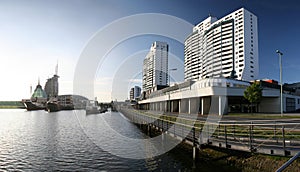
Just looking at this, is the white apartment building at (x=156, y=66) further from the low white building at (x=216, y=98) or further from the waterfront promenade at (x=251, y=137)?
the waterfront promenade at (x=251, y=137)

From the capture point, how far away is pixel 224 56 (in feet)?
487

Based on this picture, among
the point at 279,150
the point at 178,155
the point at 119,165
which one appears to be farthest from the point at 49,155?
the point at 279,150

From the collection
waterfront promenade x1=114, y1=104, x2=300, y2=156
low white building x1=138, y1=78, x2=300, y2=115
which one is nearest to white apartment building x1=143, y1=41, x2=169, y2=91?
low white building x1=138, y1=78, x2=300, y2=115

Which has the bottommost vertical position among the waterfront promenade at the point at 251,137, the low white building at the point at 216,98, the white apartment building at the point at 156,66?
the waterfront promenade at the point at 251,137

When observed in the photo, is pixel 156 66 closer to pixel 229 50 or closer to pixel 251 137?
pixel 229 50

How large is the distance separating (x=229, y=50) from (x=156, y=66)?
48847 mm

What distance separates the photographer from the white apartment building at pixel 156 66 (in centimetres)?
14890

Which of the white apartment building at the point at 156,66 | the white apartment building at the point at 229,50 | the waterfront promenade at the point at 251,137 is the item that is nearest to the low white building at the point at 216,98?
the waterfront promenade at the point at 251,137

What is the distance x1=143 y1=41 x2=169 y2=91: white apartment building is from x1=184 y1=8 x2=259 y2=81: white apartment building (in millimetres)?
20048

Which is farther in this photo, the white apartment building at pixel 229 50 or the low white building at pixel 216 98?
the white apartment building at pixel 229 50

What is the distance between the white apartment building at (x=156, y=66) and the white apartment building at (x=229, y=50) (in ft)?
65.8

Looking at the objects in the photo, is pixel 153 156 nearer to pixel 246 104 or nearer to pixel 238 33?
pixel 246 104

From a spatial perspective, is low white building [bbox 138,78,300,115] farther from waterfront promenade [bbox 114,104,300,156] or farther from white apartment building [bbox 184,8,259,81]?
white apartment building [bbox 184,8,259,81]

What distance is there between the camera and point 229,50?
481 feet
